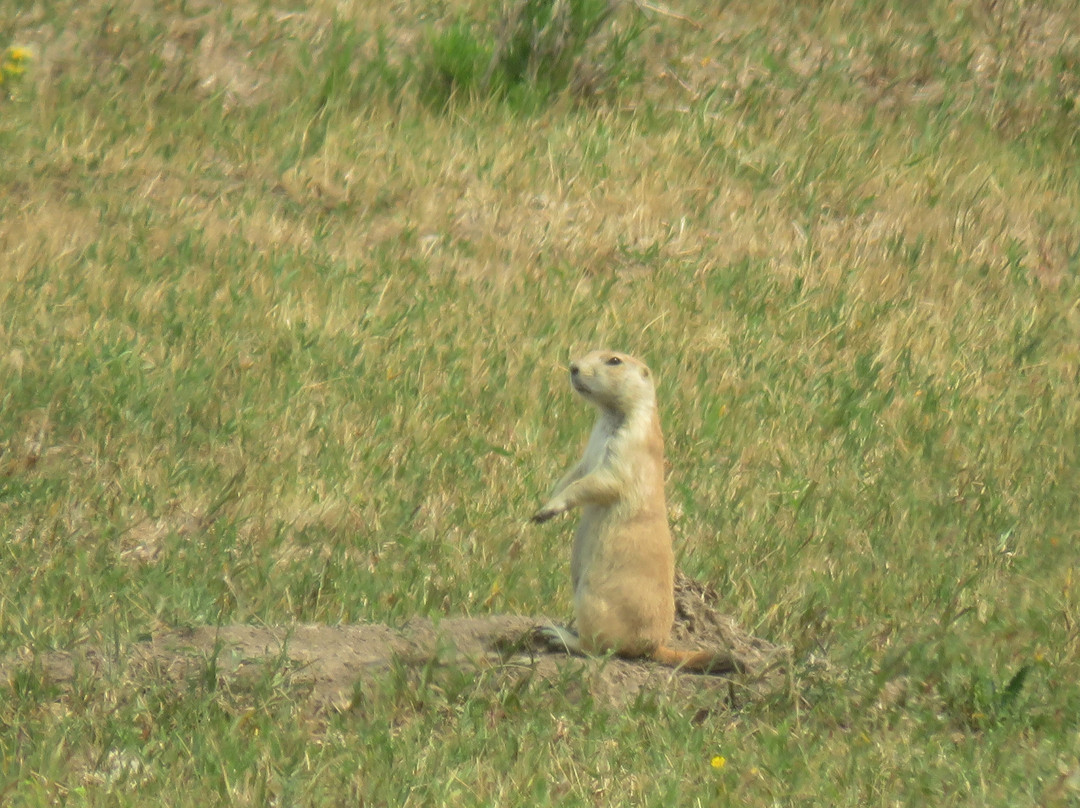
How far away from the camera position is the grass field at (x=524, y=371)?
4.69 m

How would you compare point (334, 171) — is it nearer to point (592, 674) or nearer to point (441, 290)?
point (441, 290)

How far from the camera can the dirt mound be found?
482cm

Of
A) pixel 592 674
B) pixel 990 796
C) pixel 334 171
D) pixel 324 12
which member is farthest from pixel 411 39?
pixel 990 796

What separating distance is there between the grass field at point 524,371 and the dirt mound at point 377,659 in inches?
3.7

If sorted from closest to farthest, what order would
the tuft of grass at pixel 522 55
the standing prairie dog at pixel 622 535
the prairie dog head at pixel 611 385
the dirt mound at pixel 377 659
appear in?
1. the dirt mound at pixel 377 659
2. the standing prairie dog at pixel 622 535
3. the prairie dog head at pixel 611 385
4. the tuft of grass at pixel 522 55

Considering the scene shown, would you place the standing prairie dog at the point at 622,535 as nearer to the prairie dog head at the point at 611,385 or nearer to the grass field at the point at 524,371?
the prairie dog head at the point at 611,385

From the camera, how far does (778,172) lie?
35.6ft

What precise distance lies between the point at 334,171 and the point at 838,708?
591 cm

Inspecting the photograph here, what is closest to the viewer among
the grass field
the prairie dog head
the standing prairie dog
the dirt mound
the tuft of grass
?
the grass field

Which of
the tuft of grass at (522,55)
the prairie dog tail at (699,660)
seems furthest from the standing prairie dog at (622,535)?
the tuft of grass at (522,55)

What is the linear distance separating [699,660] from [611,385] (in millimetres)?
978

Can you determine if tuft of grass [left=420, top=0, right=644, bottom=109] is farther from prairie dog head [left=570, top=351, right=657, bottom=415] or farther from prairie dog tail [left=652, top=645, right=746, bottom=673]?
prairie dog tail [left=652, top=645, right=746, bottom=673]

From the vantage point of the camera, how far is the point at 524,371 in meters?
7.95

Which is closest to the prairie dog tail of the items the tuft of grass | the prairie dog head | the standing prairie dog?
the standing prairie dog
